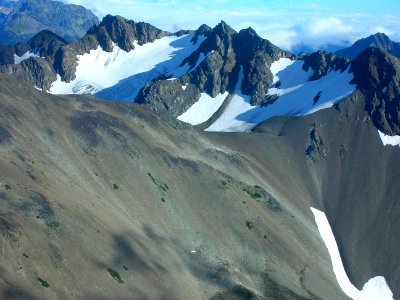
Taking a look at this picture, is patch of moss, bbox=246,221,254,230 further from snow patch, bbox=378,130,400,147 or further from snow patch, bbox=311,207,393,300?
snow patch, bbox=378,130,400,147

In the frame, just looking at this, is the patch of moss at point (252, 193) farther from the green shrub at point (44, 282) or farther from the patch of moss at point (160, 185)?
the green shrub at point (44, 282)

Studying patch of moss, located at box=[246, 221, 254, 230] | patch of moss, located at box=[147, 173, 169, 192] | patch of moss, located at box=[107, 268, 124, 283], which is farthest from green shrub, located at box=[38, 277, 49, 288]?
patch of moss, located at box=[246, 221, 254, 230]

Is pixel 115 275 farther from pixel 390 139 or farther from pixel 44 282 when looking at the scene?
pixel 390 139

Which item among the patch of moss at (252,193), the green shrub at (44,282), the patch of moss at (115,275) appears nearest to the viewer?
the green shrub at (44,282)

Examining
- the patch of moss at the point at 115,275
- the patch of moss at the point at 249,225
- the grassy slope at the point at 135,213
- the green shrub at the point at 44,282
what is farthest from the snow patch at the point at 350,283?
the green shrub at the point at 44,282

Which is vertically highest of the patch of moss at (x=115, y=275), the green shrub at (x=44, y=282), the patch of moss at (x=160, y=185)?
the green shrub at (x=44, y=282)
